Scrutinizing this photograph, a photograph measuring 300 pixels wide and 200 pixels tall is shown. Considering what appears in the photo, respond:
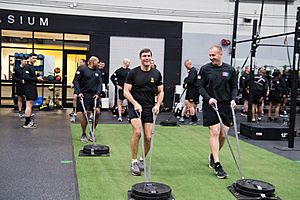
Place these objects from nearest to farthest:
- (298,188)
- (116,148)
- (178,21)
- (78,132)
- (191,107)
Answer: (298,188)
(116,148)
(78,132)
(191,107)
(178,21)

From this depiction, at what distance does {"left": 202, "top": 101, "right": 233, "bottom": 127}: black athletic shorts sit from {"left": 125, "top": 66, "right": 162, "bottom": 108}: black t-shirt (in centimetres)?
67

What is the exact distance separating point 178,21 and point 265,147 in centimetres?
722

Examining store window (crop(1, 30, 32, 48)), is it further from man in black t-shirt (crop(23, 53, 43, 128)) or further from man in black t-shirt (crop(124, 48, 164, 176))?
man in black t-shirt (crop(124, 48, 164, 176))

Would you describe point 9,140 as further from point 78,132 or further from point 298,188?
point 298,188

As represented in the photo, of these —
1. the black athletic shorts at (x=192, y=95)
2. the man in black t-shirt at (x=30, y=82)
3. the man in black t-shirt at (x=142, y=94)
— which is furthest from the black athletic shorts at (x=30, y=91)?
the man in black t-shirt at (x=142, y=94)

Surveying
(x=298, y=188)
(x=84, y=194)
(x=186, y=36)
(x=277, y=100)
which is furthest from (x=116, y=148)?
(x=186, y=36)

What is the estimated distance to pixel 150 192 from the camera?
11.9 feet

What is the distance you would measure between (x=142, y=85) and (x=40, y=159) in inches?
78.4

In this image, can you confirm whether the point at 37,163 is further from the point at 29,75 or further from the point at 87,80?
the point at 29,75

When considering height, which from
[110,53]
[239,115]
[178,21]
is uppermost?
[178,21]

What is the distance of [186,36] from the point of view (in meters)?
13.1

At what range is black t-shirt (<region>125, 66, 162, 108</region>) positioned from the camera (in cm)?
453

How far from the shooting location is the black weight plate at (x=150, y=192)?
3594 mm

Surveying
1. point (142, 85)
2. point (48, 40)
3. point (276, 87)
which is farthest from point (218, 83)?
point (48, 40)
